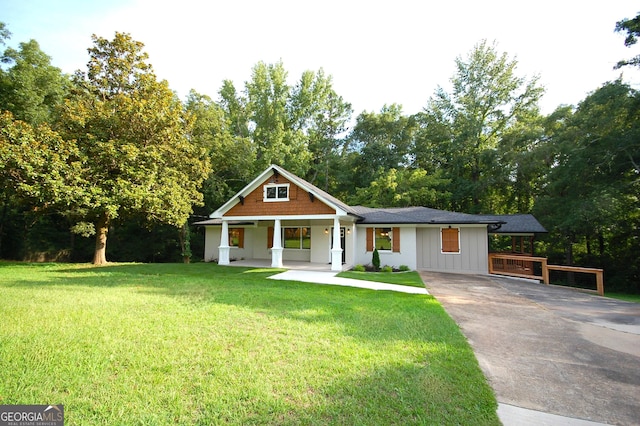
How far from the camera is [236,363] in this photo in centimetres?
348

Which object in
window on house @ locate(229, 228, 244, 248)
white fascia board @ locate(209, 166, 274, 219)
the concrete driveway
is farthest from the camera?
window on house @ locate(229, 228, 244, 248)

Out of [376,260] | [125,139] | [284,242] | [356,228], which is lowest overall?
[376,260]

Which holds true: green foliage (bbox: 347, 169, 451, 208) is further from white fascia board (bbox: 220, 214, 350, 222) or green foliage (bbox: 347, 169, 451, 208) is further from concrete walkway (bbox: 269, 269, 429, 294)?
concrete walkway (bbox: 269, 269, 429, 294)

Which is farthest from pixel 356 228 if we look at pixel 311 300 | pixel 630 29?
pixel 630 29

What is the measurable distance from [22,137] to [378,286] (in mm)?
14965

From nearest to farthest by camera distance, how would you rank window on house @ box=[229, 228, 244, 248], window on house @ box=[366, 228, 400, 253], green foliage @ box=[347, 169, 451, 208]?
1. window on house @ box=[366, 228, 400, 253]
2. window on house @ box=[229, 228, 244, 248]
3. green foliage @ box=[347, 169, 451, 208]

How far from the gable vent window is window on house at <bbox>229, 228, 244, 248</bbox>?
16.9 feet

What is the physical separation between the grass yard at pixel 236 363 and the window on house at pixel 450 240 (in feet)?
29.4

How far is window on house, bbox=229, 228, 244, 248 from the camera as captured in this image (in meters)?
18.9

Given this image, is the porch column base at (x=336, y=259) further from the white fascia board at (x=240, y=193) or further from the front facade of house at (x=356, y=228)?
the white fascia board at (x=240, y=193)

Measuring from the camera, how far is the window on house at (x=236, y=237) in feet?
61.9

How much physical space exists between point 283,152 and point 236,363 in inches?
922

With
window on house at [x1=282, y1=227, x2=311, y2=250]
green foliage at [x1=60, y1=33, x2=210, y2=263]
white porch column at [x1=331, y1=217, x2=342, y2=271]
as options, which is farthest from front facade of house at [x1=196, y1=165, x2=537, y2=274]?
green foliage at [x1=60, y1=33, x2=210, y2=263]

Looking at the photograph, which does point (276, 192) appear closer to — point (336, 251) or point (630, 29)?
point (336, 251)
